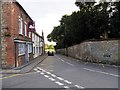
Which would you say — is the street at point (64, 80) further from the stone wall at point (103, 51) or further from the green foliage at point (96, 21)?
the green foliage at point (96, 21)

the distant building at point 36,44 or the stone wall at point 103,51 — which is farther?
the distant building at point 36,44

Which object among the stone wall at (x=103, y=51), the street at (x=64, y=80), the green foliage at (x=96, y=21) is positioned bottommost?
the street at (x=64, y=80)

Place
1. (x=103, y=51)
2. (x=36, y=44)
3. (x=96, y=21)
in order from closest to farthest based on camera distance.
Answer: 1. (x=103, y=51)
2. (x=96, y=21)
3. (x=36, y=44)

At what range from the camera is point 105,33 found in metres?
40.5

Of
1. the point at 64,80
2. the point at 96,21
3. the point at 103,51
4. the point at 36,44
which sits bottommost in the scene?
the point at 64,80

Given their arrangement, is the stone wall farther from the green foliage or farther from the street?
the street

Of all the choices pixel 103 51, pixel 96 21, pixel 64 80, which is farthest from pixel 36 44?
pixel 64 80

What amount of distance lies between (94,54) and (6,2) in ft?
42.8

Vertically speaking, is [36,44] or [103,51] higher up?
[36,44]

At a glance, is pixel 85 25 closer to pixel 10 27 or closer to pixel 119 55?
pixel 119 55

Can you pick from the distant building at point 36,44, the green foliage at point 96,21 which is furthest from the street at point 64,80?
the distant building at point 36,44

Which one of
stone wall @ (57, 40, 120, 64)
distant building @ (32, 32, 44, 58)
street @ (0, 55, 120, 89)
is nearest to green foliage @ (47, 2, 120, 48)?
stone wall @ (57, 40, 120, 64)

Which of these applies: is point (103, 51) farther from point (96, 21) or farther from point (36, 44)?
point (36, 44)

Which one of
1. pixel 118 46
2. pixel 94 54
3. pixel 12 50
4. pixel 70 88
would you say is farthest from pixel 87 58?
pixel 70 88
